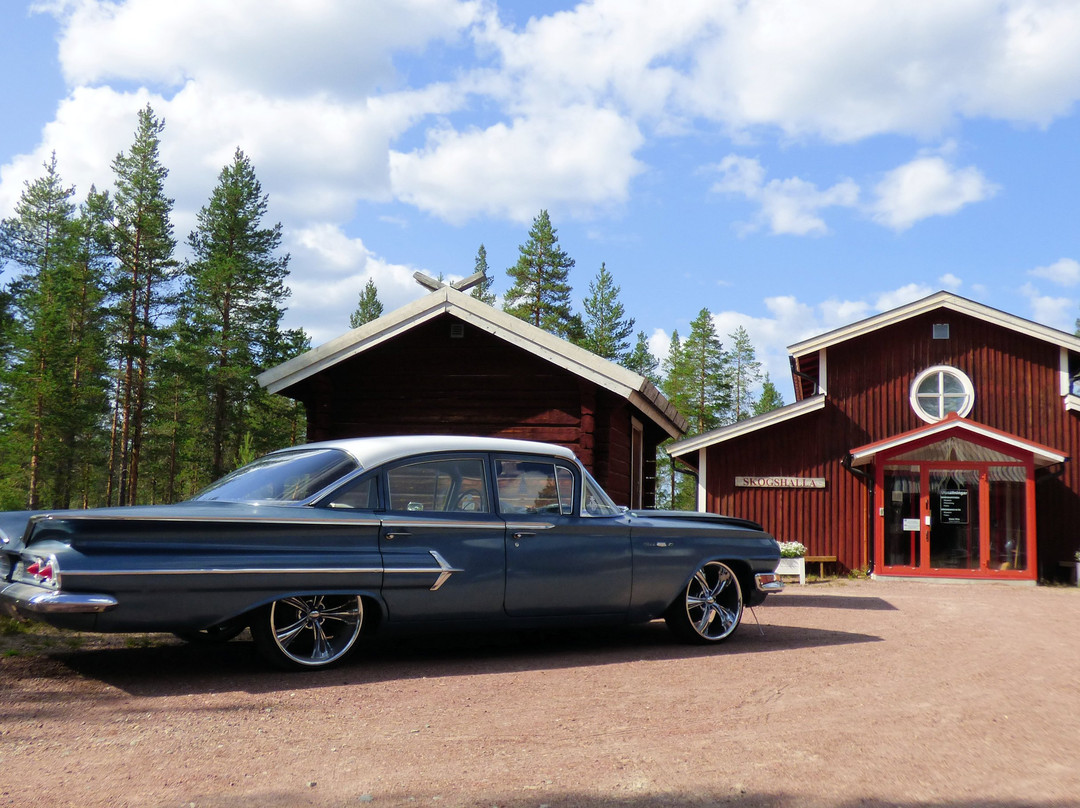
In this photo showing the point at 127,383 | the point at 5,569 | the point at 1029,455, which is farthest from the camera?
the point at 127,383

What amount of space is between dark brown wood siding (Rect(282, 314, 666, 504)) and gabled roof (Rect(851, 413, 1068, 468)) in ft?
21.3

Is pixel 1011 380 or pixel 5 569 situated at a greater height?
pixel 1011 380

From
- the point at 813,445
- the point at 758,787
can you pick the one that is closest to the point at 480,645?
the point at 758,787

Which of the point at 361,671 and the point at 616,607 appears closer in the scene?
the point at 361,671

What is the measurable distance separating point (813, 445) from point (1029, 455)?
3.95 metres

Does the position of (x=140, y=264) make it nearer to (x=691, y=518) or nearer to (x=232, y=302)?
(x=232, y=302)

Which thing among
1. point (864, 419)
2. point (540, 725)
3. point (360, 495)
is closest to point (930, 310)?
point (864, 419)

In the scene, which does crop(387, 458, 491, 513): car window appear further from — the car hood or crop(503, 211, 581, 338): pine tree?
crop(503, 211, 581, 338): pine tree

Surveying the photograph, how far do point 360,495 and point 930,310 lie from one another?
1629 cm

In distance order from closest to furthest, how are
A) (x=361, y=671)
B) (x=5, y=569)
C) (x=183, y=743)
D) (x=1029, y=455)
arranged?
(x=183, y=743) < (x=5, y=569) < (x=361, y=671) < (x=1029, y=455)

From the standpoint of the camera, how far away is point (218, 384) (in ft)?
128

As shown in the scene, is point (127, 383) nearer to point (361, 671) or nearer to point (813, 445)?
point (813, 445)

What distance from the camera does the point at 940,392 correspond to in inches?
782

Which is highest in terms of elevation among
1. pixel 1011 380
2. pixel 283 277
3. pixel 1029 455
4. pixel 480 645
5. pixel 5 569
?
pixel 283 277
